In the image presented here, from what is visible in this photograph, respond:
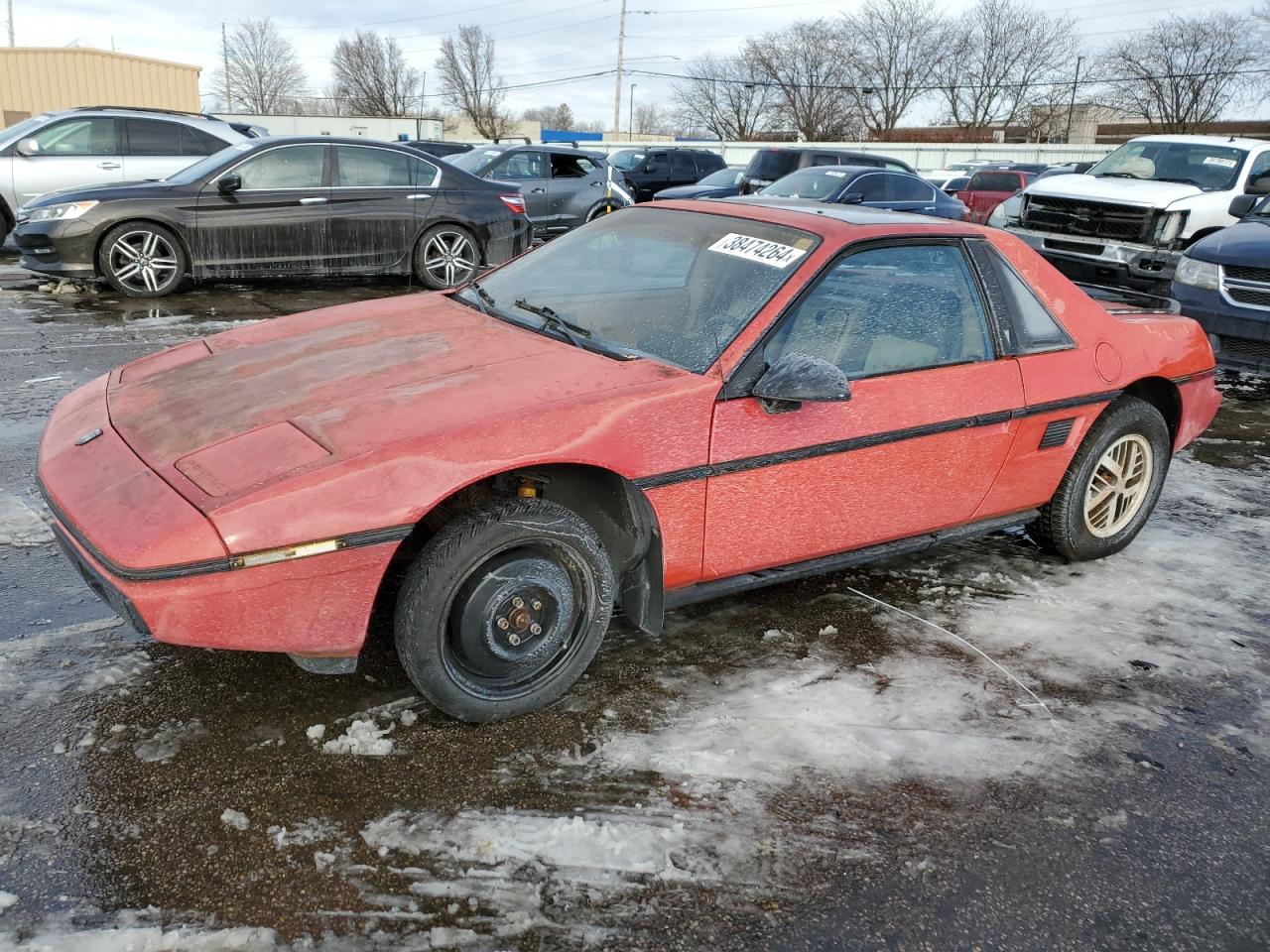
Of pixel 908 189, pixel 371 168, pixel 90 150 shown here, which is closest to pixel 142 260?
pixel 371 168

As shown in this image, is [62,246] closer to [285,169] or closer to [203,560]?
[285,169]

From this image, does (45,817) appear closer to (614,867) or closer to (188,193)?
(614,867)

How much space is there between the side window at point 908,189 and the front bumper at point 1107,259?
2.76 metres

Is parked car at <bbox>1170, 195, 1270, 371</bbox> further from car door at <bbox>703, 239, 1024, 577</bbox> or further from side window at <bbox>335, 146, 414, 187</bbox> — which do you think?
side window at <bbox>335, 146, 414, 187</bbox>

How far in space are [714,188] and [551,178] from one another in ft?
12.0

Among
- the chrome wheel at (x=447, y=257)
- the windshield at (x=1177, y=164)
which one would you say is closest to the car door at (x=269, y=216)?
the chrome wheel at (x=447, y=257)

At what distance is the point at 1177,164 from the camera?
11336 mm

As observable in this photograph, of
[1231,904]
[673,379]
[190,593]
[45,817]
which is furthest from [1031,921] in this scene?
[45,817]

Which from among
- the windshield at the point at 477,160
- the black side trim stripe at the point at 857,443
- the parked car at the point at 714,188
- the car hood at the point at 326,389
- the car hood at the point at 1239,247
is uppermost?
the windshield at the point at 477,160

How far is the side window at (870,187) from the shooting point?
13270 millimetres

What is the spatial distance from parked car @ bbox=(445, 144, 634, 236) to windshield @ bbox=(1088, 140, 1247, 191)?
6314 mm

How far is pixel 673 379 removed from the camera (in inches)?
115

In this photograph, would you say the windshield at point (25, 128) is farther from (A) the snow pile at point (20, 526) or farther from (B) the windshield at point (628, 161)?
(B) the windshield at point (628, 161)

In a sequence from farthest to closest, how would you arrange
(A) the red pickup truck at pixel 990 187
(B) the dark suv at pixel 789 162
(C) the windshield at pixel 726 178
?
1. (A) the red pickup truck at pixel 990 187
2. (C) the windshield at pixel 726 178
3. (B) the dark suv at pixel 789 162
